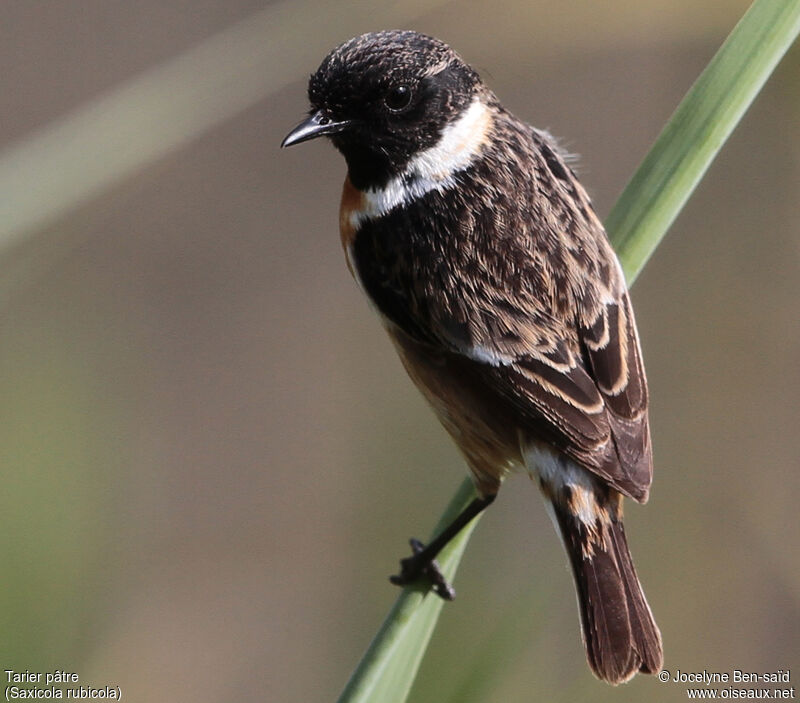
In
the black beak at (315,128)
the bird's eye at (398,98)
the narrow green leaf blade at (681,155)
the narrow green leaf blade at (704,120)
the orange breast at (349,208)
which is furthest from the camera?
the orange breast at (349,208)

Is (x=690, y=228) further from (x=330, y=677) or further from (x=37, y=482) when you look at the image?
(x=37, y=482)

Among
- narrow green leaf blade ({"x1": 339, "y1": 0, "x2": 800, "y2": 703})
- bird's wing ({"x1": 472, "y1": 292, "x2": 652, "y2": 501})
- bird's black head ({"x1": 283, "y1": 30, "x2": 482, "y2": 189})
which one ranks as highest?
bird's black head ({"x1": 283, "y1": 30, "x2": 482, "y2": 189})

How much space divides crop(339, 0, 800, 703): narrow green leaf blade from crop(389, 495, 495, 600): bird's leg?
0.04 metres

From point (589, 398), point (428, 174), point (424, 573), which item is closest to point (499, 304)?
point (589, 398)

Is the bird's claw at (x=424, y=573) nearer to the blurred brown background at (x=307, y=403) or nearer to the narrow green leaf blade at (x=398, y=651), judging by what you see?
the narrow green leaf blade at (x=398, y=651)

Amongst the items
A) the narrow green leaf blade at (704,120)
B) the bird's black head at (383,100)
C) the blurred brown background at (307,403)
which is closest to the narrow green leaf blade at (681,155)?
the narrow green leaf blade at (704,120)

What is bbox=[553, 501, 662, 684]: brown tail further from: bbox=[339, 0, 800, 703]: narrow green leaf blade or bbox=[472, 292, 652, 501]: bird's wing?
bbox=[339, 0, 800, 703]: narrow green leaf blade

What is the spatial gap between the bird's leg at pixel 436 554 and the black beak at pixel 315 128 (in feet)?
3.43

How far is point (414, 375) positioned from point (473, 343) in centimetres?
40

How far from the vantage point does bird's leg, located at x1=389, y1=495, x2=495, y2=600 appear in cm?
261

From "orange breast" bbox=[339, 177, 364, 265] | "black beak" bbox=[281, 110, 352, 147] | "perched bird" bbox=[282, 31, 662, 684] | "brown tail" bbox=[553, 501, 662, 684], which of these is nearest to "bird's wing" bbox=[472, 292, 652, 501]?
"perched bird" bbox=[282, 31, 662, 684]

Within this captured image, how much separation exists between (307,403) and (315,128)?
134 inches

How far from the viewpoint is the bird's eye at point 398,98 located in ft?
9.63

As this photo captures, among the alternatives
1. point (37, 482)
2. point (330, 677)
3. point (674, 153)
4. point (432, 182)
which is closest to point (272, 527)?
point (330, 677)
